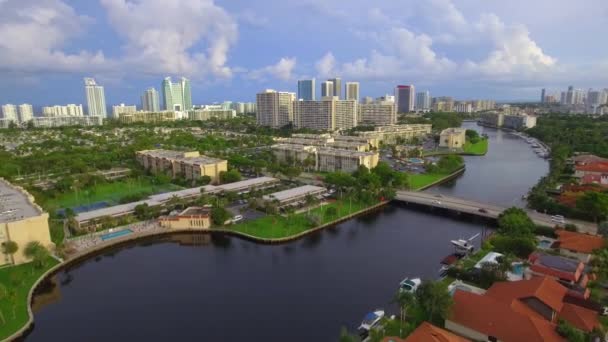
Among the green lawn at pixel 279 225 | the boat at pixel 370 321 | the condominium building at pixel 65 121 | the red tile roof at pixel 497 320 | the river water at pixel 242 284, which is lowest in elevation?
the river water at pixel 242 284

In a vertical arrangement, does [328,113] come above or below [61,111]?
below

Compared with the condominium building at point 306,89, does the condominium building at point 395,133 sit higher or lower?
lower

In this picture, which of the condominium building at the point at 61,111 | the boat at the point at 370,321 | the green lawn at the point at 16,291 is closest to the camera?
the boat at the point at 370,321

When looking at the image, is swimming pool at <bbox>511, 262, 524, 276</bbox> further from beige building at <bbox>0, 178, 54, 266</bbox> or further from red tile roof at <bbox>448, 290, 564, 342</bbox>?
beige building at <bbox>0, 178, 54, 266</bbox>

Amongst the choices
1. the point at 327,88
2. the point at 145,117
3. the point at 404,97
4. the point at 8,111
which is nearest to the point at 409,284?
the point at 145,117

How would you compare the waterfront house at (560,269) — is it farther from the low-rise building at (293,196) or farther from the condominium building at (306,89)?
the condominium building at (306,89)

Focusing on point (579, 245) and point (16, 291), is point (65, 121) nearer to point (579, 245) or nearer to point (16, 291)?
point (16, 291)

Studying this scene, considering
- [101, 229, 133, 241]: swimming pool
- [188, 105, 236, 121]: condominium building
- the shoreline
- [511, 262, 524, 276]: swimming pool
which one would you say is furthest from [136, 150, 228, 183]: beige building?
[188, 105, 236, 121]: condominium building

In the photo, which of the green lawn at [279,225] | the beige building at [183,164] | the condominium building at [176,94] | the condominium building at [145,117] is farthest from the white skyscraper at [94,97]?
the green lawn at [279,225]
